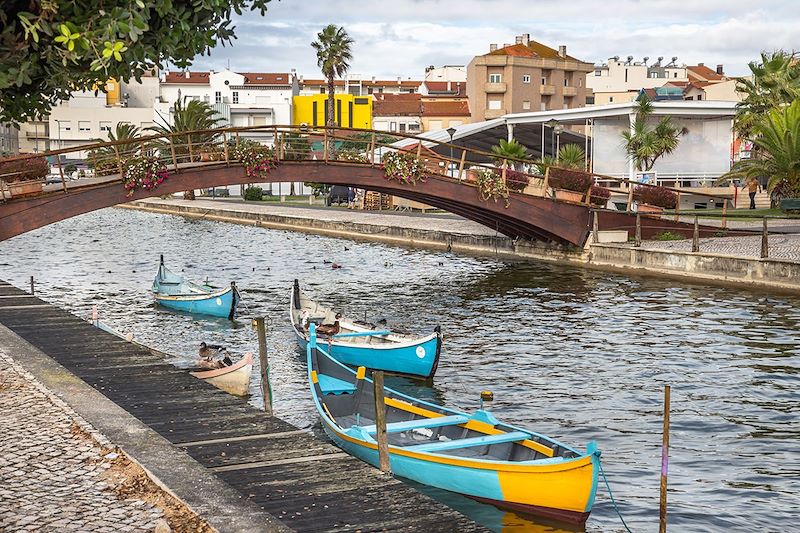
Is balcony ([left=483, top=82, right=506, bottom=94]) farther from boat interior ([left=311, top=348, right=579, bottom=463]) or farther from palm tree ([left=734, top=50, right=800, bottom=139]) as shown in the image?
boat interior ([left=311, top=348, right=579, bottom=463])

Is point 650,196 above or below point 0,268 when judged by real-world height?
above

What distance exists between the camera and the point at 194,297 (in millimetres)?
32844

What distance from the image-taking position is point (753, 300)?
32.5m

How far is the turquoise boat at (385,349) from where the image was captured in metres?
22.3

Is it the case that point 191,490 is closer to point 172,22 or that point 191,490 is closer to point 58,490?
point 58,490

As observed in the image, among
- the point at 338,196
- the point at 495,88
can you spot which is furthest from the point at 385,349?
the point at 495,88

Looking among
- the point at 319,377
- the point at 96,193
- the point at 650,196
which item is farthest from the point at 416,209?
the point at 319,377

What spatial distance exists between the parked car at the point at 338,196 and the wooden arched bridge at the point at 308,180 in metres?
37.3

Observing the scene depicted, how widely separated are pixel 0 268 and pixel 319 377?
1297 inches

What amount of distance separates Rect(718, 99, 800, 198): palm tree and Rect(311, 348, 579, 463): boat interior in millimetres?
31839

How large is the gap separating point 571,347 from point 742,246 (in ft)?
49.0

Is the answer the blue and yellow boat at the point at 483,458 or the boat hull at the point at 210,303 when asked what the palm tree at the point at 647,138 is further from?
the blue and yellow boat at the point at 483,458

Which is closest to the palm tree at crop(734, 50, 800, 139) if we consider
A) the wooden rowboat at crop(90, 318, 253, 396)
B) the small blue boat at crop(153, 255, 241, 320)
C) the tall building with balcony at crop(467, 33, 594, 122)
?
the small blue boat at crop(153, 255, 241, 320)

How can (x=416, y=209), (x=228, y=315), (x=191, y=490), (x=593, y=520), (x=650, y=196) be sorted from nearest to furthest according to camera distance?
(x=191, y=490) → (x=593, y=520) → (x=228, y=315) → (x=650, y=196) → (x=416, y=209)
